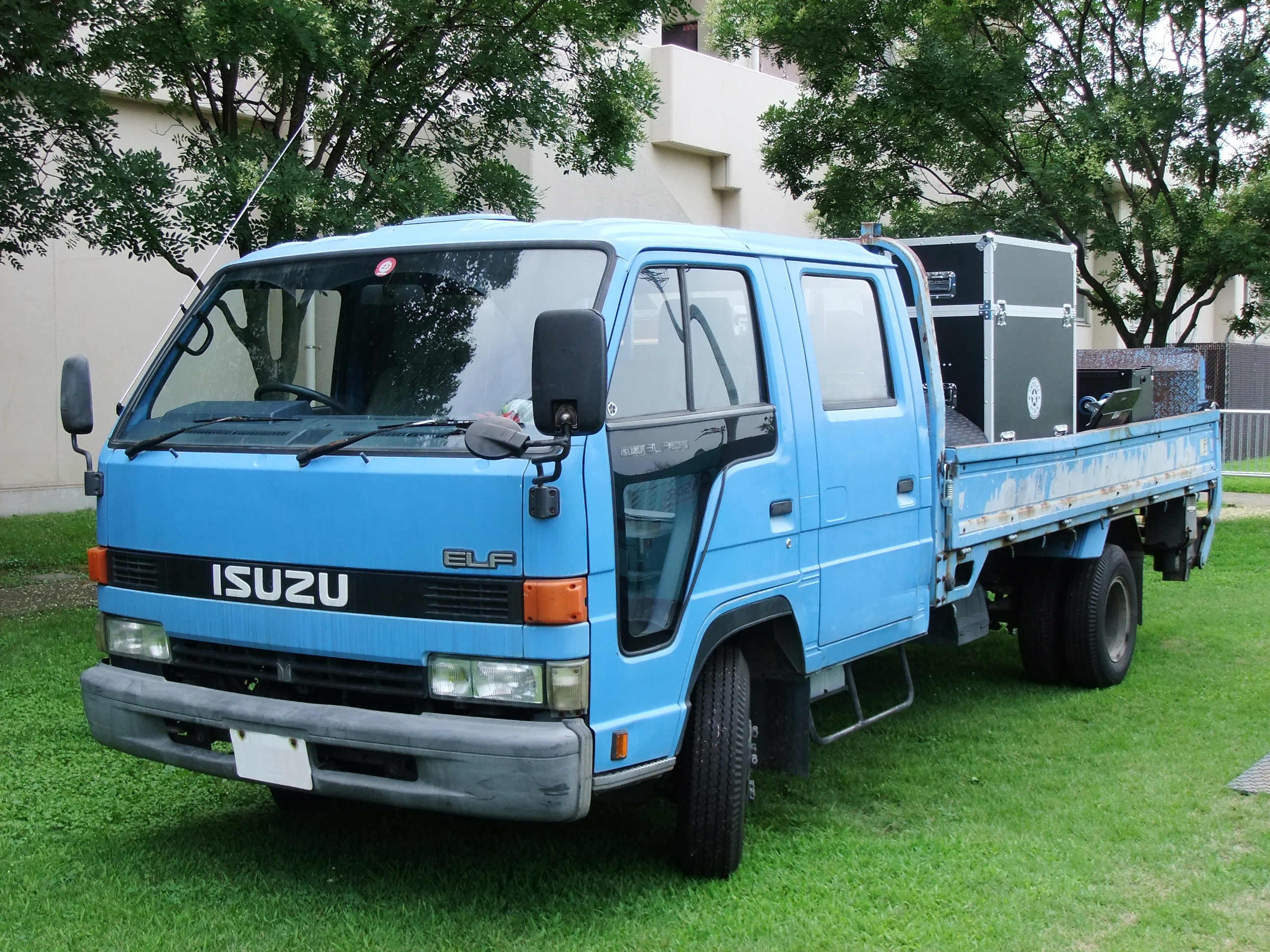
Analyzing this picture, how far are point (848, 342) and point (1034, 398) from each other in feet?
7.21

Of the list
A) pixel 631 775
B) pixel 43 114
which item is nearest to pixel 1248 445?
pixel 43 114

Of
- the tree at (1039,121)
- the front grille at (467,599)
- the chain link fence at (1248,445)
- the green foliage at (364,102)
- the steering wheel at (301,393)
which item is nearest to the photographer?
the front grille at (467,599)

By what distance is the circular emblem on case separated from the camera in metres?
7.02

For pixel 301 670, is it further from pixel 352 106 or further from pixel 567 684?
pixel 352 106

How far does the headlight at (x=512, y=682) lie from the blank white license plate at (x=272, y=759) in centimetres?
49

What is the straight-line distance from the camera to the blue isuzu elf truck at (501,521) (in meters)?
3.78

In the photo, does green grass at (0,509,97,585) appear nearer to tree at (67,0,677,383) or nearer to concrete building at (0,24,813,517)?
concrete building at (0,24,813,517)

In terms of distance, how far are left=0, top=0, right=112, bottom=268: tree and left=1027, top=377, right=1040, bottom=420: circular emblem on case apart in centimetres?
584

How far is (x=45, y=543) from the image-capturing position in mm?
12750

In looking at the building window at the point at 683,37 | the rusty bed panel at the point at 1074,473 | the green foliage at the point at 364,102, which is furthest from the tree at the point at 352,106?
the building window at the point at 683,37

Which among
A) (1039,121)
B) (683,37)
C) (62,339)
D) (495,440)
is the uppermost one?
(683,37)

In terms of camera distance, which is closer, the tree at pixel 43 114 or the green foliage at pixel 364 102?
the tree at pixel 43 114

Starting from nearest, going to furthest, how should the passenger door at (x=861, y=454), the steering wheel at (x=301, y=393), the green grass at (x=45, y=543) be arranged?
the steering wheel at (x=301, y=393)
the passenger door at (x=861, y=454)
the green grass at (x=45, y=543)

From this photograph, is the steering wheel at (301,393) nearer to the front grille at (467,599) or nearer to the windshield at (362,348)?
the windshield at (362,348)
